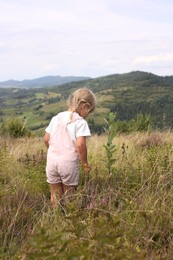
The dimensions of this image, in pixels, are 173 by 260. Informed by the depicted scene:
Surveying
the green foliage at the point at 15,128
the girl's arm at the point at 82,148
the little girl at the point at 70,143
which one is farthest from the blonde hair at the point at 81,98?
the green foliage at the point at 15,128

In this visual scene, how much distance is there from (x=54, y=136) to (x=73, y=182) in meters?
0.56

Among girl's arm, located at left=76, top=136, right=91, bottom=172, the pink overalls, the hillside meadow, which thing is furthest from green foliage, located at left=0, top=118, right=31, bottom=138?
girl's arm, located at left=76, top=136, right=91, bottom=172

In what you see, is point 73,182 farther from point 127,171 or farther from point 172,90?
point 172,90

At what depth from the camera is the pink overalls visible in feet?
15.3

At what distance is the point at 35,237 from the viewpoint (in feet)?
6.16

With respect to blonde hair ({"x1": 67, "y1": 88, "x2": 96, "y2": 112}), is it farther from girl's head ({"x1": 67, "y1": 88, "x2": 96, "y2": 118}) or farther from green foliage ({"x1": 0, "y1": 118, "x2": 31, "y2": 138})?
green foliage ({"x1": 0, "y1": 118, "x2": 31, "y2": 138})

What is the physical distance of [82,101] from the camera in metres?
4.69

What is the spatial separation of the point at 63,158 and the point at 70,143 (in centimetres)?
18

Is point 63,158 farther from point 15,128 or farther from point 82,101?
point 15,128

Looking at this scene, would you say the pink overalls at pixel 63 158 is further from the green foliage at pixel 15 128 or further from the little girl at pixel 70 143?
the green foliage at pixel 15 128

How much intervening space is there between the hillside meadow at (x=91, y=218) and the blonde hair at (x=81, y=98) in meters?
0.90

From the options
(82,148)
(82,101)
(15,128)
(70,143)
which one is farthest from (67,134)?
(15,128)

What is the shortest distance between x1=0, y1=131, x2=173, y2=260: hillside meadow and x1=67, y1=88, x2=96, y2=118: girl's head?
85 centimetres

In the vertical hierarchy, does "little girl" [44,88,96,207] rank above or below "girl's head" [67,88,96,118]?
below
